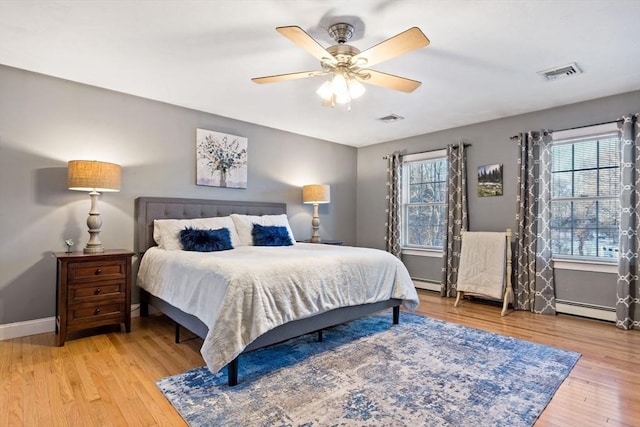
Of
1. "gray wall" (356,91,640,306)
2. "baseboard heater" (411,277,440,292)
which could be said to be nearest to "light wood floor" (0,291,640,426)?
"gray wall" (356,91,640,306)

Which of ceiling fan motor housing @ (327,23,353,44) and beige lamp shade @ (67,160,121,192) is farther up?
ceiling fan motor housing @ (327,23,353,44)

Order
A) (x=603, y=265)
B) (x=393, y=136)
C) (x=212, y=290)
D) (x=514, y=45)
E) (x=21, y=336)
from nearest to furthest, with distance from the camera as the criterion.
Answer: (x=212, y=290), (x=514, y=45), (x=21, y=336), (x=603, y=265), (x=393, y=136)

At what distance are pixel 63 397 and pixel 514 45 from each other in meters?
3.86

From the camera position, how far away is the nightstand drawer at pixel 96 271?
2854 mm

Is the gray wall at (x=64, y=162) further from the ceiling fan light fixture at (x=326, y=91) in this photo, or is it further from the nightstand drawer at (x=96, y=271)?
the ceiling fan light fixture at (x=326, y=91)

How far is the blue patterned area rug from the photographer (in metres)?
1.84

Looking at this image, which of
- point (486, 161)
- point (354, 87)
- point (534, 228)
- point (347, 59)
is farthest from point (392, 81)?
point (534, 228)

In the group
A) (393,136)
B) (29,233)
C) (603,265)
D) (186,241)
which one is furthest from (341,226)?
(29,233)

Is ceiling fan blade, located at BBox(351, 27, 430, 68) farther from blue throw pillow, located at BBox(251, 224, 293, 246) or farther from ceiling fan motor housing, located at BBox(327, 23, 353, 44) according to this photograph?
blue throw pillow, located at BBox(251, 224, 293, 246)

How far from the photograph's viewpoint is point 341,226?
5.96 m

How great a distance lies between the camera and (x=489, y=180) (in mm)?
4465

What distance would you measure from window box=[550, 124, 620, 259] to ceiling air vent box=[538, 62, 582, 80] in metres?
1.03

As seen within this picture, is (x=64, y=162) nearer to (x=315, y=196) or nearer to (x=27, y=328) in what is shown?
(x=27, y=328)

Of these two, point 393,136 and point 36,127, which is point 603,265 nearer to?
point 393,136
